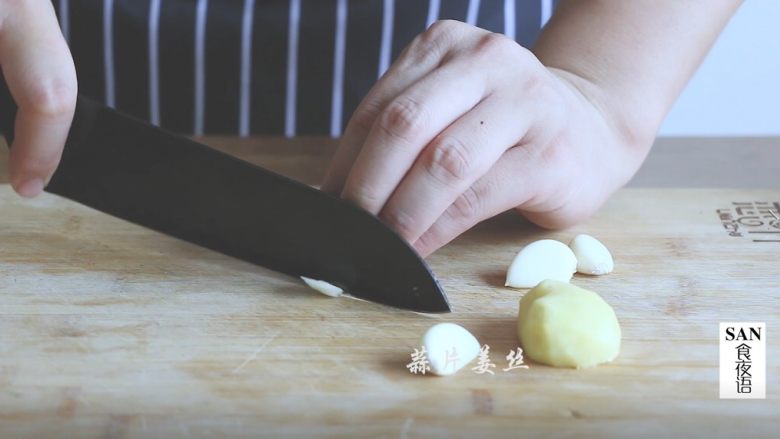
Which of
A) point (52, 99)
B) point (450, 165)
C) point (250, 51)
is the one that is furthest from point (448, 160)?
point (250, 51)

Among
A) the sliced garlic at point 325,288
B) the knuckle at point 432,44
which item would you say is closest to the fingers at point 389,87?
the knuckle at point 432,44

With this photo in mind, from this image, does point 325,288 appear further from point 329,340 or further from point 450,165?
point 450,165

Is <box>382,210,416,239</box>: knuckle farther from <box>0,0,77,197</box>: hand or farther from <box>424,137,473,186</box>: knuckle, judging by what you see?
<box>0,0,77,197</box>: hand

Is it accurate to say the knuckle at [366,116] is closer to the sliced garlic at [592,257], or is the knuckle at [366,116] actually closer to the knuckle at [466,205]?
the knuckle at [466,205]

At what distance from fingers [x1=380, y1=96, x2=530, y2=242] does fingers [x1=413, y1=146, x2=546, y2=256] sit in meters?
0.03

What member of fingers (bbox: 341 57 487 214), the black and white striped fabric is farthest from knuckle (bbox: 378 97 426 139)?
the black and white striped fabric

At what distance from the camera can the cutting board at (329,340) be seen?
83 centimetres

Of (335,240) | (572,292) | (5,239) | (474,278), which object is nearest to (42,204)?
(5,239)

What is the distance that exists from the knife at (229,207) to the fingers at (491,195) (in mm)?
74

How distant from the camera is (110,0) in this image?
1402 millimetres

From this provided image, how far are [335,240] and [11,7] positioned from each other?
40 centimetres

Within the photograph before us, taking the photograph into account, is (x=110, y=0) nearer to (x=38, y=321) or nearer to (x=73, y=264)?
(x=73, y=264)

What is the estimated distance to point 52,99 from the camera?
36.9 inches

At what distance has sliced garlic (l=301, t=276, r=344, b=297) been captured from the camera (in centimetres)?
102
